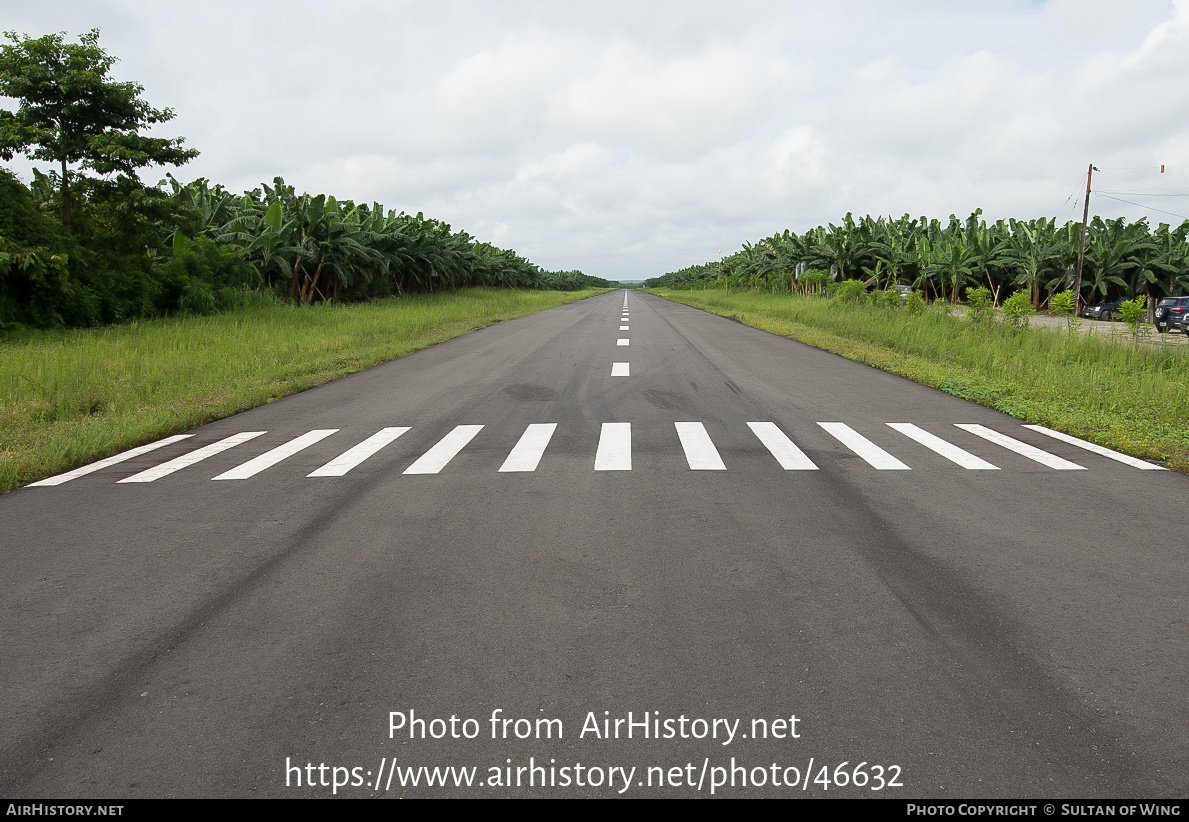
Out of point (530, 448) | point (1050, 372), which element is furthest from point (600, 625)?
point (1050, 372)

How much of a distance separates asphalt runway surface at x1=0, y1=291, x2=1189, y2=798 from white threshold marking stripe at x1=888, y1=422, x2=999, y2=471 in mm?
71

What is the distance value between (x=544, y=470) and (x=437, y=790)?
4507 mm

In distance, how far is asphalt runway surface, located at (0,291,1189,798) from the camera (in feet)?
8.89

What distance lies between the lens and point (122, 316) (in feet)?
67.2

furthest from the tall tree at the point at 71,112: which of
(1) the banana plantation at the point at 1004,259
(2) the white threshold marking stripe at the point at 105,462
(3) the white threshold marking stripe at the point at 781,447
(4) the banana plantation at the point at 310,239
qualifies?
(1) the banana plantation at the point at 1004,259

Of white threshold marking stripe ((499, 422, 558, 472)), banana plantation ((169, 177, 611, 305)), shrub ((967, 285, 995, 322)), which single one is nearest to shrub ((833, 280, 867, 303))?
shrub ((967, 285, 995, 322))

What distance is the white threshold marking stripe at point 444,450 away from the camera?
7.18m

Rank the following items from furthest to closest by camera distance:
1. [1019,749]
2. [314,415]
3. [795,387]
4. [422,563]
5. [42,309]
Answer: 1. [42,309]
2. [795,387]
3. [314,415]
4. [422,563]
5. [1019,749]

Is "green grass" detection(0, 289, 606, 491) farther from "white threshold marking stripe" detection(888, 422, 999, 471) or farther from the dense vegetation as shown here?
"white threshold marking stripe" detection(888, 422, 999, 471)

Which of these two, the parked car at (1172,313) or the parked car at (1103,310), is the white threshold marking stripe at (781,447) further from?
the parked car at (1103,310)

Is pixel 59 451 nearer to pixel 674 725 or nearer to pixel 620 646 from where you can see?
pixel 620 646

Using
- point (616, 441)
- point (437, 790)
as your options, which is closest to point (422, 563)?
point (437, 790)

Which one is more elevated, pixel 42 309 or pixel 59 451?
pixel 42 309

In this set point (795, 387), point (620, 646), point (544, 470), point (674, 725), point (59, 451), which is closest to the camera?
point (674, 725)
